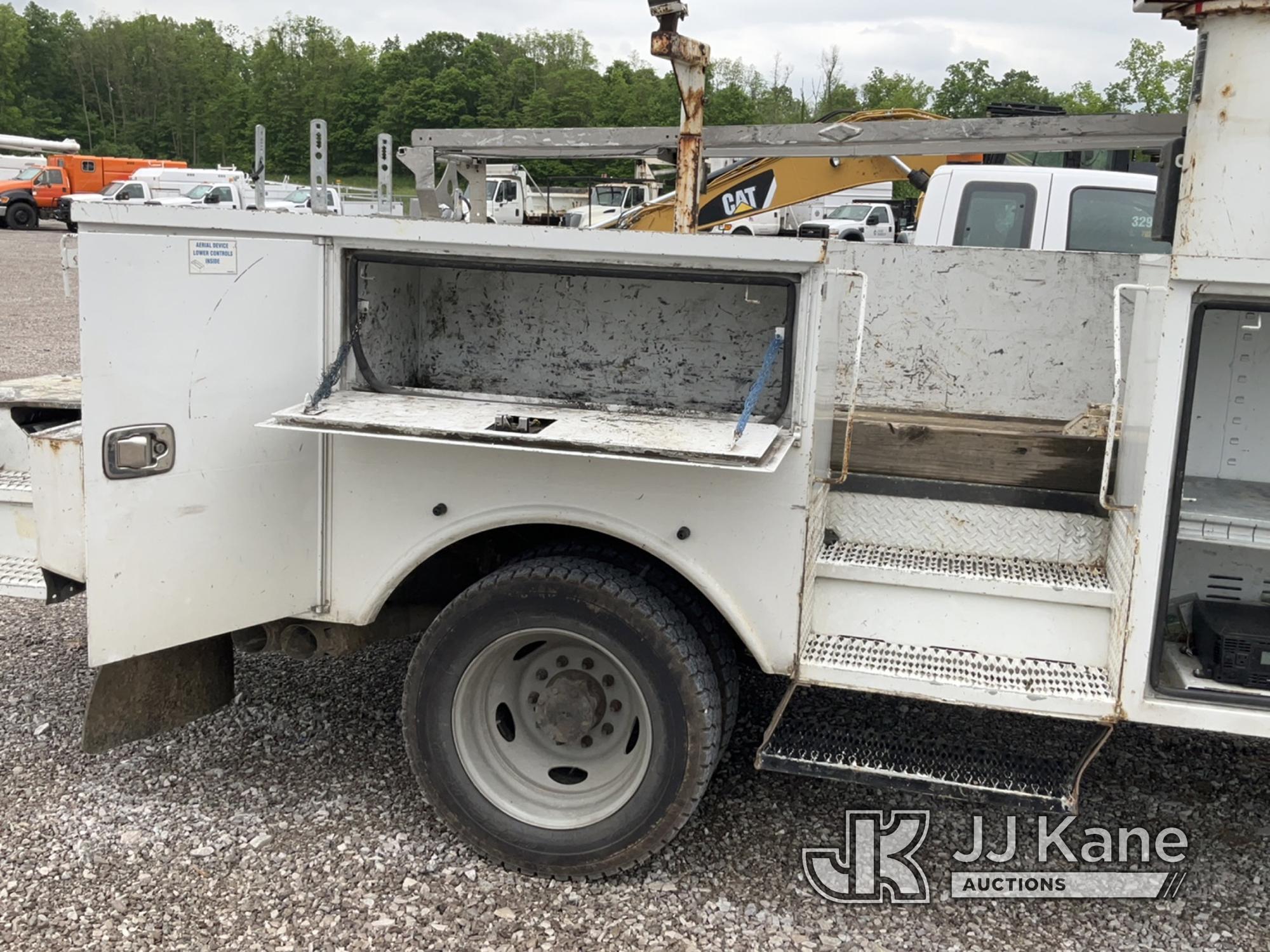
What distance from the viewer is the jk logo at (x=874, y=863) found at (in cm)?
336

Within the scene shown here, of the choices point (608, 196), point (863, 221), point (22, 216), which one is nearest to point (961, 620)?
point (863, 221)

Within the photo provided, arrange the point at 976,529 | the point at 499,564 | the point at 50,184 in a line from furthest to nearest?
the point at 50,184 → the point at 499,564 → the point at 976,529

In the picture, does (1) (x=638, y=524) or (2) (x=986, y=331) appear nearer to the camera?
(1) (x=638, y=524)

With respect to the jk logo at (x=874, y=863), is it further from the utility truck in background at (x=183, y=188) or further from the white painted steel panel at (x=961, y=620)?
the utility truck in background at (x=183, y=188)

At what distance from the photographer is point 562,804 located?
134 inches

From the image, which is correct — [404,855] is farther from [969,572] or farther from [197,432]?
[969,572]

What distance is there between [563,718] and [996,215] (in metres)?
5.79

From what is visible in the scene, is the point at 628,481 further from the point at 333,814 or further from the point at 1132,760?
the point at 1132,760

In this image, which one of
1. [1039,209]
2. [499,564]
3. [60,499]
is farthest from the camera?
[1039,209]

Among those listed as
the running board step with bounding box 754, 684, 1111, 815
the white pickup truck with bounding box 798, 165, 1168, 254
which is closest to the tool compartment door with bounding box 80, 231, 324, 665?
the running board step with bounding box 754, 684, 1111, 815

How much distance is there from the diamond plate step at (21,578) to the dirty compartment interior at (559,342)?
1.27 m

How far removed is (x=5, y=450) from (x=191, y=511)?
4.11 feet

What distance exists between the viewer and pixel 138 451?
3.14 metres

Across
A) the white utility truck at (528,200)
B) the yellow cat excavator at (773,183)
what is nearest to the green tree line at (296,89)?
the white utility truck at (528,200)
